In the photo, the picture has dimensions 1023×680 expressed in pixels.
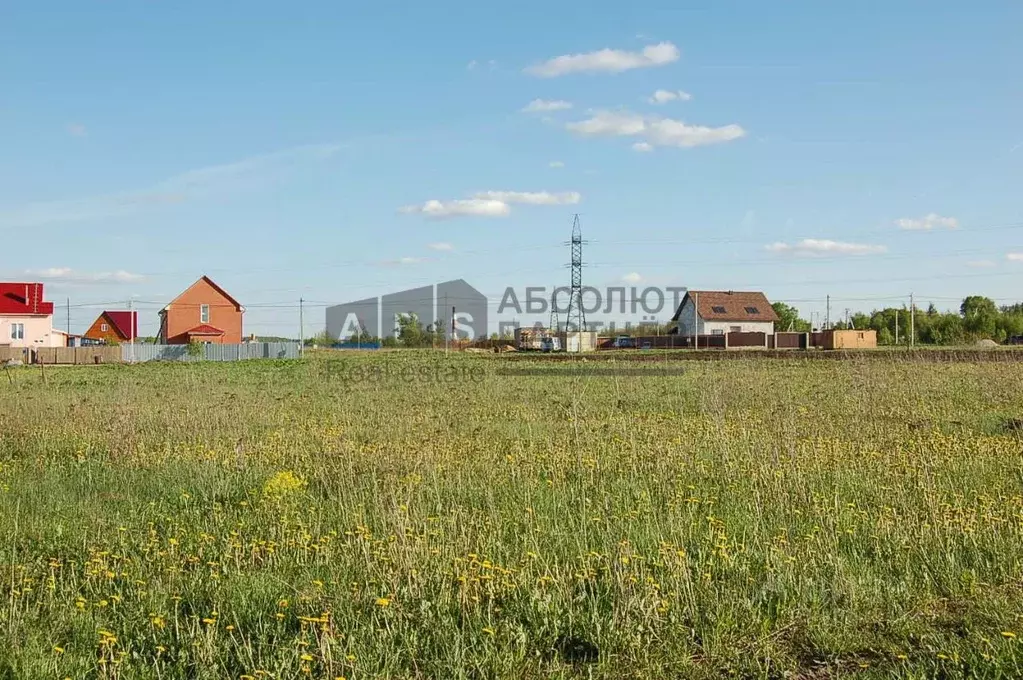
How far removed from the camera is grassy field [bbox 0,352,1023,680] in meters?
4.30

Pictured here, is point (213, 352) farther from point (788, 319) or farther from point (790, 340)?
point (788, 319)

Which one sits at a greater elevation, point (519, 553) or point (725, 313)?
point (725, 313)

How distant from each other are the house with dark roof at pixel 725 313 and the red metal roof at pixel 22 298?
2320 inches

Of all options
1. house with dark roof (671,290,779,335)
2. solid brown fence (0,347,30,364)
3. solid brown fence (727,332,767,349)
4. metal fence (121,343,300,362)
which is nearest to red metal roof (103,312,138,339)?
metal fence (121,343,300,362)

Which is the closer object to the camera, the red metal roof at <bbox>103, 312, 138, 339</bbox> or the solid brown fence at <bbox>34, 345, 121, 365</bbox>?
the solid brown fence at <bbox>34, 345, 121, 365</bbox>

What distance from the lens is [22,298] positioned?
63.2 m

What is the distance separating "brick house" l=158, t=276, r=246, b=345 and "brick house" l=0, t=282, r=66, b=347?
9.24m

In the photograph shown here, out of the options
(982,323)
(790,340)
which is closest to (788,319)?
(982,323)

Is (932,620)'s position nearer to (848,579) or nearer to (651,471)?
(848,579)

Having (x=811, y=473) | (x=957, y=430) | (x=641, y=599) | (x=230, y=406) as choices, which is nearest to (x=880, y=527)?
(x=811, y=473)

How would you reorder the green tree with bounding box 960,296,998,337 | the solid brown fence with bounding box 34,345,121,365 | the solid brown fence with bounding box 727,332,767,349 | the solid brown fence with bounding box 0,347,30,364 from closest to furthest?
the solid brown fence with bounding box 0,347,30,364, the solid brown fence with bounding box 34,345,121,365, the solid brown fence with bounding box 727,332,767,349, the green tree with bounding box 960,296,998,337

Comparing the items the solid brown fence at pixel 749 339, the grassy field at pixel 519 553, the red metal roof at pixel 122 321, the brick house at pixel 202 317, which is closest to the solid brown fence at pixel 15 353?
the brick house at pixel 202 317

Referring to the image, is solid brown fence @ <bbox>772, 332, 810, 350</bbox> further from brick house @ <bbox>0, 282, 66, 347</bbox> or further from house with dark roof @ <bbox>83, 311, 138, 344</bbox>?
house with dark roof @ <bbox>83, 311, 138, 344</bbox>

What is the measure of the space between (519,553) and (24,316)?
69.2m
